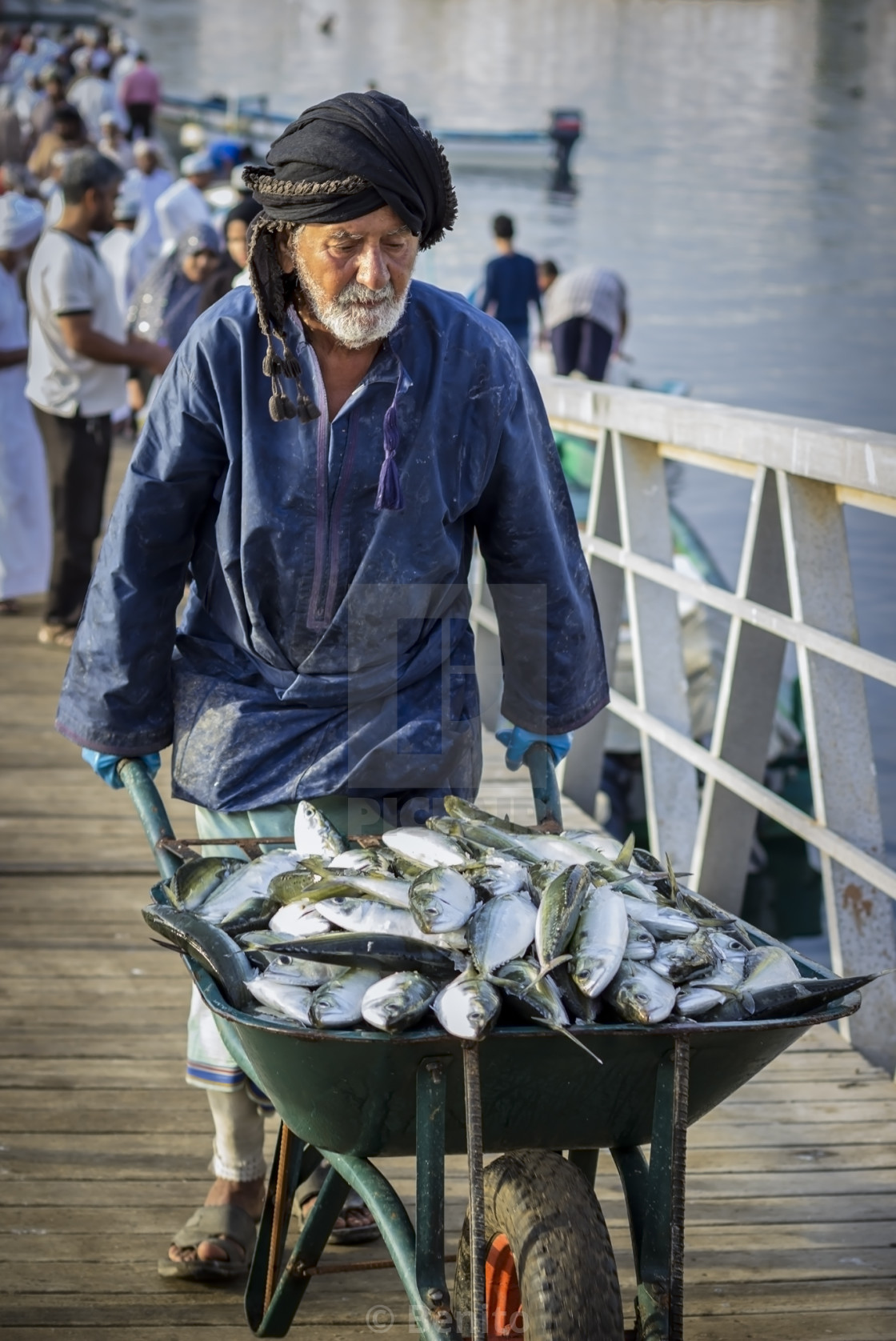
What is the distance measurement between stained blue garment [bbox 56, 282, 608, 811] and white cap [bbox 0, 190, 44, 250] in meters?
5.20

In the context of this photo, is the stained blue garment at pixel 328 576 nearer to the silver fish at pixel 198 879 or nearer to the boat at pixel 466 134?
the silver fish at pixel 198 879

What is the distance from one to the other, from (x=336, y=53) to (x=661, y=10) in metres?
38.6

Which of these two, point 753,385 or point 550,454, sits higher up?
point 550,454

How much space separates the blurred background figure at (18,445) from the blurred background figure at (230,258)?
91 cm

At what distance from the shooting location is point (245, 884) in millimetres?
2326

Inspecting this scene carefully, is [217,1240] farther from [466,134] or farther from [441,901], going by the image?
[466,134]

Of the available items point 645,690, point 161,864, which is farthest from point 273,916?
point 645,690

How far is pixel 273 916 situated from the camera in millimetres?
2189

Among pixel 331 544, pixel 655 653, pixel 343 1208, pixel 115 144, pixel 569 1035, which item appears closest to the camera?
pixel 569 1035

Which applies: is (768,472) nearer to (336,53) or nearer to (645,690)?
(645,690)

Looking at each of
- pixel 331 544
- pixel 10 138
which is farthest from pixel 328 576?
A: pixel 10 138

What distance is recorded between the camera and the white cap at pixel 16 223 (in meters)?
7.46

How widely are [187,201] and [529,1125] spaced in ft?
38.2

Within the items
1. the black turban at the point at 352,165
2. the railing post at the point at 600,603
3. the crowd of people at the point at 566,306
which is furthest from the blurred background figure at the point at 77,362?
the crowd of people at the point at 566,306
